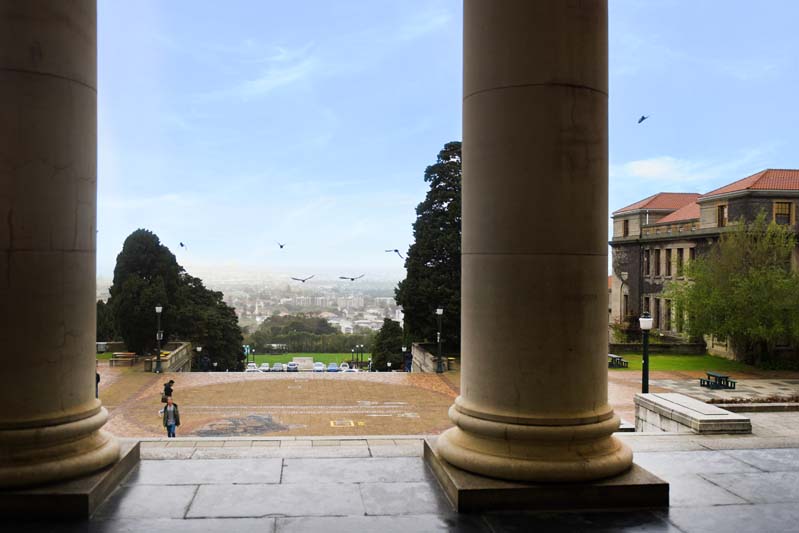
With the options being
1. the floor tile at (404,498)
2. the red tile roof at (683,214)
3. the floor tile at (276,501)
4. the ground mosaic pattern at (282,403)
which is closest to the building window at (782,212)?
the red tile roof at (683,214)

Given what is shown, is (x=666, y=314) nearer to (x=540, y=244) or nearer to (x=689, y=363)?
(x=689, y=363)

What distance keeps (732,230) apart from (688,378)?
Result: 1428 cm

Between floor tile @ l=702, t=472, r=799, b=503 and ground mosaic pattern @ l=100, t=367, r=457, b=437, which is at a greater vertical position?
floor tile @ l=702, t=472, r=799, b=503

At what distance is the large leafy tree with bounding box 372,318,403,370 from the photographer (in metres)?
73.8

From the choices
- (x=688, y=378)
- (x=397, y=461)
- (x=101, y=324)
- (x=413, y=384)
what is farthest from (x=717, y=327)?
(x=101, y=324)

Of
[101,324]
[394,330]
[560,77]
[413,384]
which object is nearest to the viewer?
[560,77]

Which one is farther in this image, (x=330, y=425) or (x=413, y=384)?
(x=413, y=384)

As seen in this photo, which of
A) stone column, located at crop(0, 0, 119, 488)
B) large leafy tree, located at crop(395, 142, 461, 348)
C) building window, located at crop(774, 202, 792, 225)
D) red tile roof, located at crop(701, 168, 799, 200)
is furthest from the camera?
red tile roof, located at crop(701, 168, 799, 200)

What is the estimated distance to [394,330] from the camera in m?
78.3

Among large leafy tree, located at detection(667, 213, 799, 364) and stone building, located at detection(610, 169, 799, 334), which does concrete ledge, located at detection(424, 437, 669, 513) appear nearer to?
large leafy tree, located at detection(667, 213, 799, 364)

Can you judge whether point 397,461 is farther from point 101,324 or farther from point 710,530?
point 101,324

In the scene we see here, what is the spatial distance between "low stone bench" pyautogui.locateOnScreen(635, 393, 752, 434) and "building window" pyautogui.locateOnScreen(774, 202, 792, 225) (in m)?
40.7

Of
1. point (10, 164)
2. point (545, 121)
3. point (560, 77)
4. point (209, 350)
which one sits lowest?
point (209, 350)

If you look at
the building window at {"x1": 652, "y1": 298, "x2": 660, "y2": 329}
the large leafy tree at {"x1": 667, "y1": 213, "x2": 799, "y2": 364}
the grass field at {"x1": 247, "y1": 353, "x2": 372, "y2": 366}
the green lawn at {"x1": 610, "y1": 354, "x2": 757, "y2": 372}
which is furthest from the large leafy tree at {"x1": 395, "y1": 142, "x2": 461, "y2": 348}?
the grass field at {"x1": 247, "y1": 353, "x2": 372, "y2": 366}
